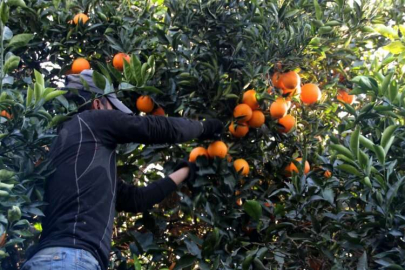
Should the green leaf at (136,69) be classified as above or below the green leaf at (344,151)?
above

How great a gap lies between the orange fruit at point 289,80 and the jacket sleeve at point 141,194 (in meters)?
Result: 0.69

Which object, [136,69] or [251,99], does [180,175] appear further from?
[136,69]

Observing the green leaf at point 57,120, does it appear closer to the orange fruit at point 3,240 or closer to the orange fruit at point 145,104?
the orange fruit at point 3,240

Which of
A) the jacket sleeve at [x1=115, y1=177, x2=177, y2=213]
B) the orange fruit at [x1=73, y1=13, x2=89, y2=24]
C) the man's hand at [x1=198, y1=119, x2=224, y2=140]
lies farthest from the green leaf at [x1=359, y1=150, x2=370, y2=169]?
the orange fruit at [x1=73, y1=13, x2=89, y2=24]

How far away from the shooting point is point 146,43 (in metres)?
3.26

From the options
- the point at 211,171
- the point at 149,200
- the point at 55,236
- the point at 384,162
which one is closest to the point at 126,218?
the point at 149,200

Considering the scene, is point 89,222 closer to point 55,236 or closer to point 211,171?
point 55,236

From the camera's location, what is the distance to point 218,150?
2.94 meters

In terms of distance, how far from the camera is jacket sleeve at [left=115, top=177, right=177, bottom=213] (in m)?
2.92

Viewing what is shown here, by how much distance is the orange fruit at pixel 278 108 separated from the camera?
Result: 296 cm

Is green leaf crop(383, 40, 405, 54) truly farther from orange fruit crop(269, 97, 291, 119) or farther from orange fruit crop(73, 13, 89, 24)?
orange fruit crop(73, 13, 89, 24)

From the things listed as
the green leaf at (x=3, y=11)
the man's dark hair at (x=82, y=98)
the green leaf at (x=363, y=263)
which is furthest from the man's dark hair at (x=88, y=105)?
the green leaf at (x=363, y=263)

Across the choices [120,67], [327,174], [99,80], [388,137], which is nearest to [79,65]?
[120,67]

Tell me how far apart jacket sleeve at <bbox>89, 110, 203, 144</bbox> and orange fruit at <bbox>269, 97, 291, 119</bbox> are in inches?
16.2
